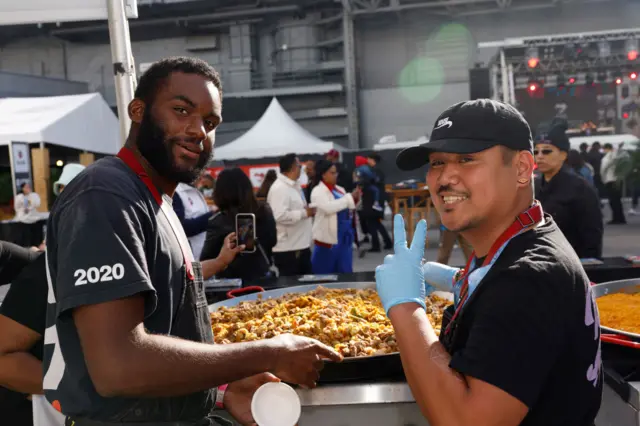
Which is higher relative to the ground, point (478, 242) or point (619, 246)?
point (478, 242)

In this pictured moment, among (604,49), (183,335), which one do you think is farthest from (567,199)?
(604,49)

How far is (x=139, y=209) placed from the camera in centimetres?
132

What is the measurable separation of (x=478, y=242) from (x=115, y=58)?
243 centimetres

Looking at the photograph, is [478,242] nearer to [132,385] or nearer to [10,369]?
[132,385]

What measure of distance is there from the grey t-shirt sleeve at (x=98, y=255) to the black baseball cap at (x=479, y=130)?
0.78 metres

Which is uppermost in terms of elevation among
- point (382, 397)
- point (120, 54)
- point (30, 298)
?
point (120, 54)

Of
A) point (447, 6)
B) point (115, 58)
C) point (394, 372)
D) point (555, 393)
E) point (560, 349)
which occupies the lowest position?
point (394, 372)

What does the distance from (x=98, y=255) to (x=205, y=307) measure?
0.43m

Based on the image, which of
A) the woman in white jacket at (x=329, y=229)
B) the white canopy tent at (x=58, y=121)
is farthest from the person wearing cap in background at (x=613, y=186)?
the white canopy tent at (x=58, y=121)

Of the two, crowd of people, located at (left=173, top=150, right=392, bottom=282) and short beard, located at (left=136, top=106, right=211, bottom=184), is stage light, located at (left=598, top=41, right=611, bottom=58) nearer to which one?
crowd of people, located at (left=173, top=150, right=392, bottom=282)

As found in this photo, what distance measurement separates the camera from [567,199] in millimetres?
4281

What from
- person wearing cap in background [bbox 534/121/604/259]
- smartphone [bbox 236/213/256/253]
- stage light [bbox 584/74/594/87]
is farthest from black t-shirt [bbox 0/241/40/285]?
stage light [bbox 584/74/594/87]

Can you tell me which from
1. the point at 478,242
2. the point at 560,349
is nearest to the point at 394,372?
the point at 478,242

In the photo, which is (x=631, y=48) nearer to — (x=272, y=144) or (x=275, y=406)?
(x=272, y=144)
